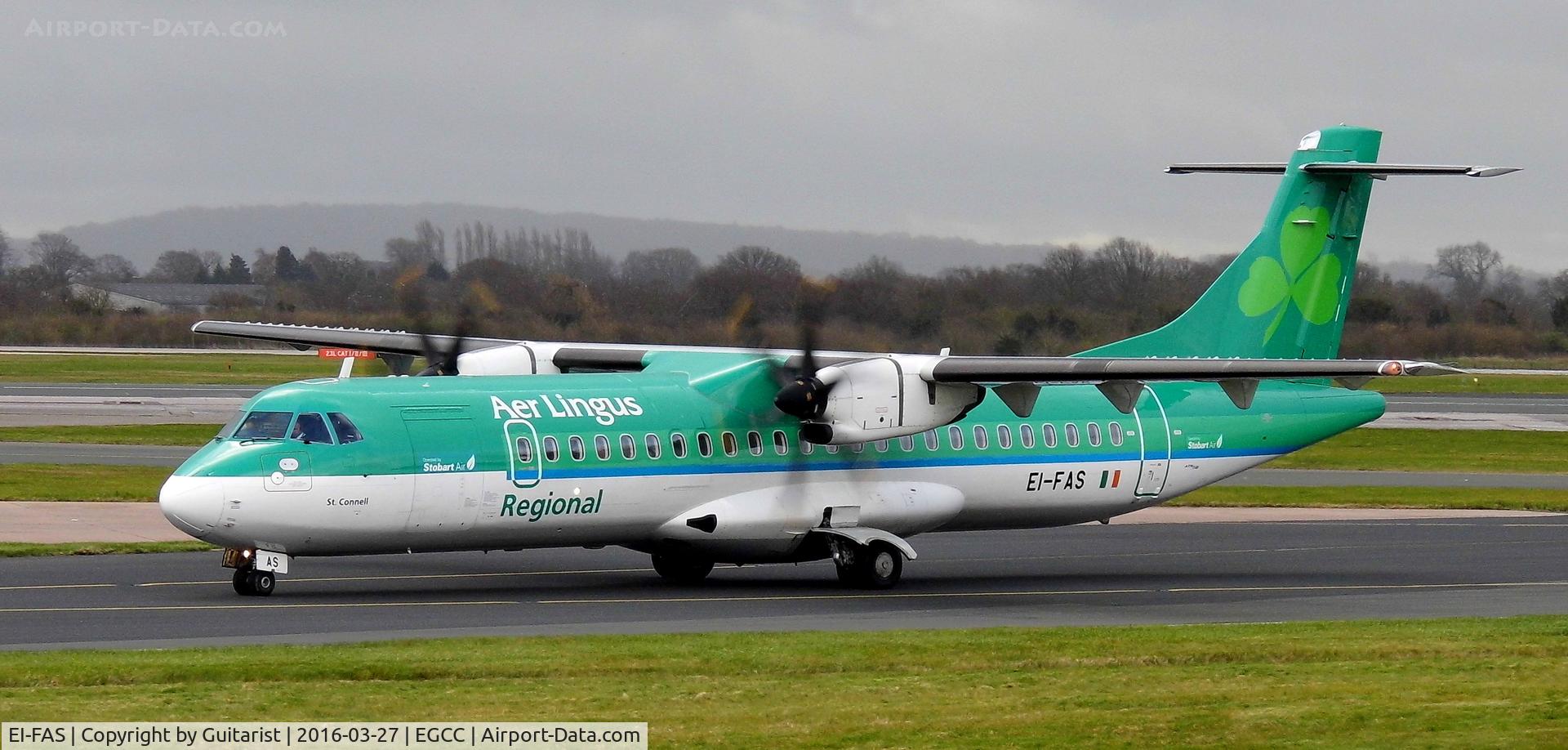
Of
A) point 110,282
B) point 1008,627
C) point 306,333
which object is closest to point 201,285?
point 110,282

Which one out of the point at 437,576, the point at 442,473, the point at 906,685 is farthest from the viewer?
the point at 437,576

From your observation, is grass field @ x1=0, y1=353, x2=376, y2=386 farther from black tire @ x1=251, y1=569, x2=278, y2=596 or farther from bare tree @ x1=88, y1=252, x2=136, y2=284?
black tire @ x1=251, y1=569, x2=278, y2=596

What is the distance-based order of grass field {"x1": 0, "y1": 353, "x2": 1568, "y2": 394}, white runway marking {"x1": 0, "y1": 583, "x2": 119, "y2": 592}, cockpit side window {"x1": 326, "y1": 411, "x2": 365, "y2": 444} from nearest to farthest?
cockpit side window {"x1": 326, "y1": 411, "x2": 365, "y2": 444} → white runway marking {"x1": 0, "y1": 583, "x2": 119, "y2": 592} → grass field {"x1": 0, "y1": 353, "x2": 1568, "y2": 394}

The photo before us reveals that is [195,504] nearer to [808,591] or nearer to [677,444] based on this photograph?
[677,444]

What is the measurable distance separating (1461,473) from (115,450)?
30.8 m

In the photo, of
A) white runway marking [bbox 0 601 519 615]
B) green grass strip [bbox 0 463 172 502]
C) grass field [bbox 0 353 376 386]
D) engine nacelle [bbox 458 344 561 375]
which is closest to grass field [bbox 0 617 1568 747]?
white runway marking [bbox 0 601 519 615]

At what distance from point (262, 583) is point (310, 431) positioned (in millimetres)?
1799

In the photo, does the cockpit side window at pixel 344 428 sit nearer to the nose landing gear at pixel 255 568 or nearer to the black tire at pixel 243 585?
the nose landing gear at pixel 255 568

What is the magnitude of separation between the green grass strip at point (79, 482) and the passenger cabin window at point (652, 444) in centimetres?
1374

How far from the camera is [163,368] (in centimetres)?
7519

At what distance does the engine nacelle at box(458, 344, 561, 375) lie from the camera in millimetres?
24375

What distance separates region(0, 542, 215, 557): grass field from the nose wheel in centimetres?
467

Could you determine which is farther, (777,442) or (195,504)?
(777,442)

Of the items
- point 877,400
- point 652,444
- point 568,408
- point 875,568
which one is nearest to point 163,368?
point 568,408
